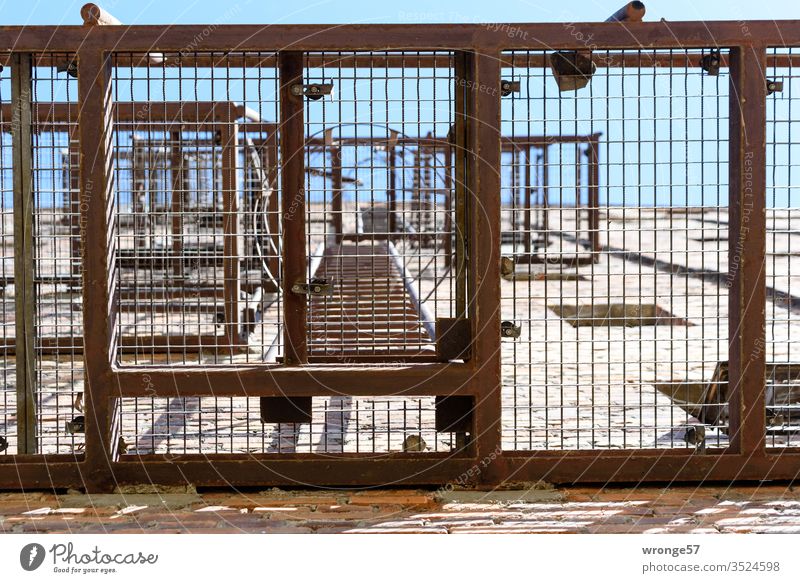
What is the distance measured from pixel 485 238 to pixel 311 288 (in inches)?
28.3

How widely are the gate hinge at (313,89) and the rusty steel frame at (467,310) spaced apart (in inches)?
2.3

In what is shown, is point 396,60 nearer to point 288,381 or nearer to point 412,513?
point 288,381

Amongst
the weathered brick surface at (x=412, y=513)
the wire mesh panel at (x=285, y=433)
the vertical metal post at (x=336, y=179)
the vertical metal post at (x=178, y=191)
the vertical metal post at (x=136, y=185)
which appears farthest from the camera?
the vertical metal post at (x=336, y=179)

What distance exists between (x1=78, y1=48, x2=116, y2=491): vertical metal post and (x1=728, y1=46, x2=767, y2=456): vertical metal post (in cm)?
247

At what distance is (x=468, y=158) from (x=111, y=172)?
142cm

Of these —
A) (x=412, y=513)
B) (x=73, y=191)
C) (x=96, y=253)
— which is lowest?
(x=412, y=513)

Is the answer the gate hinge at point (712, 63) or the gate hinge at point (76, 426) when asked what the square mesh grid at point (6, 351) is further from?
the gate hinge at point (712, 63)

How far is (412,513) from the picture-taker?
4.04 metres

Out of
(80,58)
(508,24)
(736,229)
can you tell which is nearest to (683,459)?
(736,229)

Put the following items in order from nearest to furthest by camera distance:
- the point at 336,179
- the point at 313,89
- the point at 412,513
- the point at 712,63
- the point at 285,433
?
the point at 412,513 → the point at 313,89 → the point at 712,63 → the point at 285,433 → the point at 336,179

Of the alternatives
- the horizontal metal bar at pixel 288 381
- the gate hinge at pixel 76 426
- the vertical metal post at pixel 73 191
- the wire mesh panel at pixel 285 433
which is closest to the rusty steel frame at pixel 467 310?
the horizontal metal bar at pixel 288 381

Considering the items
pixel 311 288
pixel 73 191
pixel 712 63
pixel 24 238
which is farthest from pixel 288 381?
pixel 73 191

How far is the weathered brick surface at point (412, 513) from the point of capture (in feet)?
12.7

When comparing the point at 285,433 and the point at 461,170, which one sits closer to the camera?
the point at 461,170
